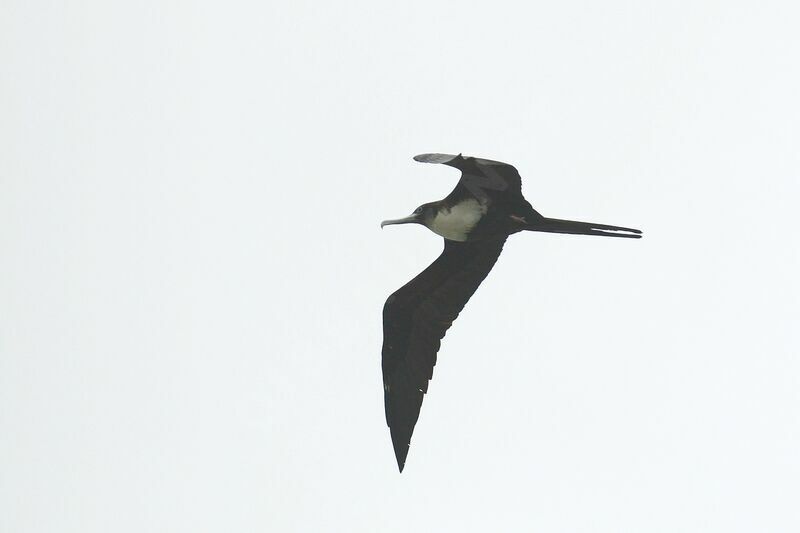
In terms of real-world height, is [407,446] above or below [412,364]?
below

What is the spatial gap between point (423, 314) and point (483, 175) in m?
1.46

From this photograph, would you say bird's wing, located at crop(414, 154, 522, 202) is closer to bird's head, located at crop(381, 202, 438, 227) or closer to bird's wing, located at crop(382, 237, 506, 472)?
bird's head, located at crop(381, 202, 438, 227)

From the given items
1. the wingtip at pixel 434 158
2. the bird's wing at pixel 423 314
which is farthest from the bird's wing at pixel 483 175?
the bird's wing at pixel 423 314

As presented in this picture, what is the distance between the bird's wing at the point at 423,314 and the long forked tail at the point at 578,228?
0.74 metres

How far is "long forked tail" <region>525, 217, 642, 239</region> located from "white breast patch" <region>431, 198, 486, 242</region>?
0.46 m

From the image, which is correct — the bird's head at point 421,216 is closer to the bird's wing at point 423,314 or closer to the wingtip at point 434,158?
the bird's wing at point 423,314

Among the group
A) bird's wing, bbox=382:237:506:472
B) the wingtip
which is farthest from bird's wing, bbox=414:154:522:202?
bird's wing, bbox=382:237:506:472

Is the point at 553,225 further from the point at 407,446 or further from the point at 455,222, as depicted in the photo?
the point at 407,446

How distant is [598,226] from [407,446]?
236 centimetres

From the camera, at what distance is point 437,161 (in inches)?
316

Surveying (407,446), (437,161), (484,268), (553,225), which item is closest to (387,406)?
(407,446)

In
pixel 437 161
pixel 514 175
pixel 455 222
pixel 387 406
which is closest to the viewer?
pixel 437 161

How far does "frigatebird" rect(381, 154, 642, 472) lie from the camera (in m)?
9.28

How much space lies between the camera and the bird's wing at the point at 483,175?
8180 mm
